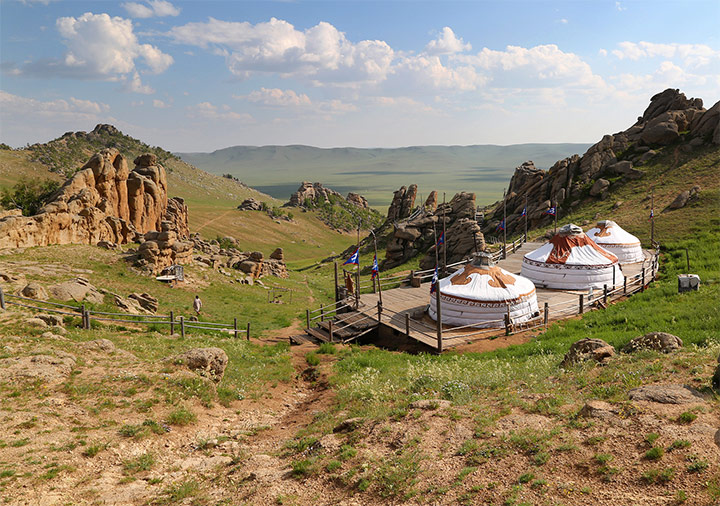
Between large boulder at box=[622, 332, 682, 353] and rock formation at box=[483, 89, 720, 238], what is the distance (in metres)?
41.7

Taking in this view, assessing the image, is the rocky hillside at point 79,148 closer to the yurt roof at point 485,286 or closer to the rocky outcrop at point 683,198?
the yurt roof at point 485,286

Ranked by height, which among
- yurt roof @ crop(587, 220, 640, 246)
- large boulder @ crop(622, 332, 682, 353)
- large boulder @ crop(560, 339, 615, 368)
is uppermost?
yurt roof @ crop(587, 220, 640, 246)

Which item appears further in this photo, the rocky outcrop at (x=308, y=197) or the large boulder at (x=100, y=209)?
Answer: the rocky outcrop at (x=308, y=197)

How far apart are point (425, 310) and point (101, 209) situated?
34.7 meters

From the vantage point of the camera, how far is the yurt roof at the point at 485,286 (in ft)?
69.0

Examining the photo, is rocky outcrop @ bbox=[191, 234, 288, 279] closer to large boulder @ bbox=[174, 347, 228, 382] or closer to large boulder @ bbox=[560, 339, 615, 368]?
large boulder @ bbox=[174, 347, 228, 382]

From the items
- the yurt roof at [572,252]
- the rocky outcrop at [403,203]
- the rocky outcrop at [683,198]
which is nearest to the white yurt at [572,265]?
the yurt roof at [572,252]

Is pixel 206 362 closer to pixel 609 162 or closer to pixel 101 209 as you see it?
pixel 101 209

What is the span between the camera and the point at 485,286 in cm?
2148

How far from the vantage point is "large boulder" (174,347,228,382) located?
46.7 ft

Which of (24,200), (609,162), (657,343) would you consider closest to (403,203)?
(609,162)

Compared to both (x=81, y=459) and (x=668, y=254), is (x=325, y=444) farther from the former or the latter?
(x=668, y=254)

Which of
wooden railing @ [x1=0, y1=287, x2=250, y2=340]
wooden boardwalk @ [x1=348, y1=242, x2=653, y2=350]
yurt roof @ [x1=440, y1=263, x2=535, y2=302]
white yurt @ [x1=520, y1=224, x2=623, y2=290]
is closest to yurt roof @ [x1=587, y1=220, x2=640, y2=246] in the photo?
wooden boardwalk @ [x1=348, y1=242, x2=653, y2=350]

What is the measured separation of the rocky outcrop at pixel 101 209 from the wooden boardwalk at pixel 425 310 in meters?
24.8
